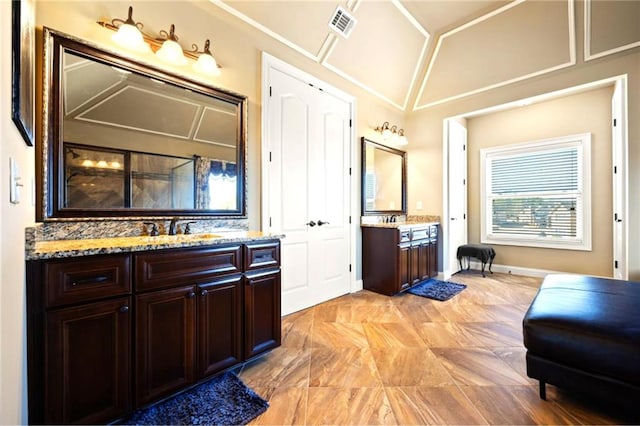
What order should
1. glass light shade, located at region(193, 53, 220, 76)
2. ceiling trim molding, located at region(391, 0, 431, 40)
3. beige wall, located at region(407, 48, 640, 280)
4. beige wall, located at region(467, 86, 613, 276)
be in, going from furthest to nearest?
1. beige wall, located at region(467, 86, 613, 276)
2. ceiling trim molding, located at region(391, 0, 431, 40)
3. beige wall, located at region(407, 48, 640, 280)
4. glass light shade, located at region(193, 53, 220, 76)

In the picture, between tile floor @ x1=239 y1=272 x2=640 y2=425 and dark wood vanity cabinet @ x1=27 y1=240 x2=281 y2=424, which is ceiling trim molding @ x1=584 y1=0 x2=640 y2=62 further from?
dark wood vanity cabinet @ x1=27 y1=240 x2=281 y2=424

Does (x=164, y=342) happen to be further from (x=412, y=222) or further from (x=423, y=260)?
(x=412, y=222)

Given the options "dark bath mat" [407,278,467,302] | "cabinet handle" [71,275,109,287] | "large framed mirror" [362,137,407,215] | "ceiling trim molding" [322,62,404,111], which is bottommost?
"dark bath mat" [407,278,467,302]

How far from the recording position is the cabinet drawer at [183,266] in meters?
1.40

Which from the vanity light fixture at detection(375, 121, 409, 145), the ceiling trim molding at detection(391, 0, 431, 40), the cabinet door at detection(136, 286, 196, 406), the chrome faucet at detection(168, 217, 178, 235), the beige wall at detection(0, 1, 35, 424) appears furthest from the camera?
the vanity light fixture at detection(375, 121, 409, 145)

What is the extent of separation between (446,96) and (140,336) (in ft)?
14.7

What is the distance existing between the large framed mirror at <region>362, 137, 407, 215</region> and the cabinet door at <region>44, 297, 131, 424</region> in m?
2.94

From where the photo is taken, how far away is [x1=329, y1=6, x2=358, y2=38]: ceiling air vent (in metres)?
2.73

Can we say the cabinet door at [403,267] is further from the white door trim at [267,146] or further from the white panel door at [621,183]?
the white panel door at [621,183]

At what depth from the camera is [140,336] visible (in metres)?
1.38

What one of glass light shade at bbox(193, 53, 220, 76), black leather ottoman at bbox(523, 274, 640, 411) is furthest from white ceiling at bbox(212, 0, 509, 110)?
black leather ottoman at bbox(523, 274, 640, 411)

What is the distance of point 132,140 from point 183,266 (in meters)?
1.01

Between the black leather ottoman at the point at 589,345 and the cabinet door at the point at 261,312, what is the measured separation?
1.60m

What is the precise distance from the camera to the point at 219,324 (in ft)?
5.52
